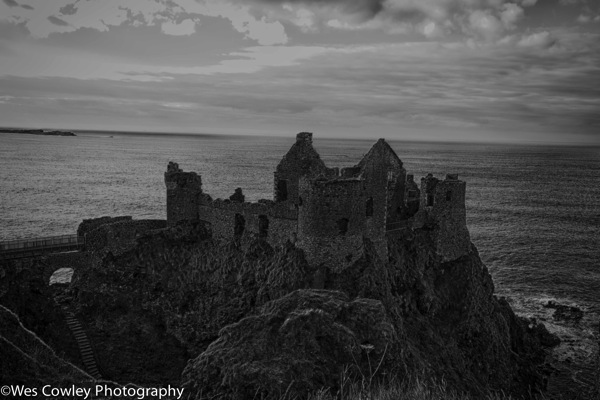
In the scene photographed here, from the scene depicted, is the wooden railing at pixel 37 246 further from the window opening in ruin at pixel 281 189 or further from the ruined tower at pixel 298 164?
the ruined tower at pixel 298 164

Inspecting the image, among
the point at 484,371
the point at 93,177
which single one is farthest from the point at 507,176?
the point at 484,371

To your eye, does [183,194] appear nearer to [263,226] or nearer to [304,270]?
[263,226]

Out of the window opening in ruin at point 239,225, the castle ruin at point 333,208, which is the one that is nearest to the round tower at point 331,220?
the castle ruin at point 333,208

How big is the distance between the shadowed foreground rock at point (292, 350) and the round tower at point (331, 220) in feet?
44.7

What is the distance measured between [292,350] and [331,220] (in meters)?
16.3

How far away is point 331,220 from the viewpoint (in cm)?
2722

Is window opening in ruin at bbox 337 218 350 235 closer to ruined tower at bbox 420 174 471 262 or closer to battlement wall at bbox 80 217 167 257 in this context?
ruined tower at bbox 420 174 471 262

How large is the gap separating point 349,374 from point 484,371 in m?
26.1

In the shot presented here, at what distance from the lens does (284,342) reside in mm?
11492

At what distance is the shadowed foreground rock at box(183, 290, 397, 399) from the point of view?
10359 millimetres

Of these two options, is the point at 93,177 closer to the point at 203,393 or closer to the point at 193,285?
the point at 193,285

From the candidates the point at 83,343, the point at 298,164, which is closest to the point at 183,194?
the point at 298,164

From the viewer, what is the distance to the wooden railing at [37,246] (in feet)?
115

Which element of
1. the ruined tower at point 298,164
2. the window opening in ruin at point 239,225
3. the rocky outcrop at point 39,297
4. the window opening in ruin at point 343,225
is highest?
the ruined tower at point 298,164
